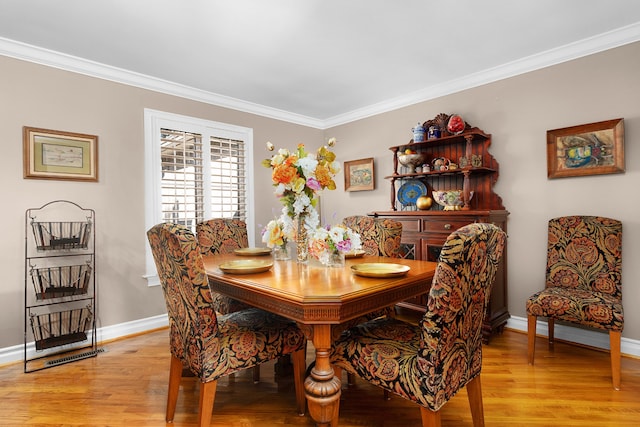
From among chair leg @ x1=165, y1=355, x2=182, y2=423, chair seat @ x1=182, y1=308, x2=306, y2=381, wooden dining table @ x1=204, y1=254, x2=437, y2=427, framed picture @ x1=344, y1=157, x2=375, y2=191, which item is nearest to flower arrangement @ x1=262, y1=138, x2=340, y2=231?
wooden dining table @ x1=204, y1=254, x2=437, y2=427

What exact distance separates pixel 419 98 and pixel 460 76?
0.52m

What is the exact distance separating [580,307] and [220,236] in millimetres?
2664

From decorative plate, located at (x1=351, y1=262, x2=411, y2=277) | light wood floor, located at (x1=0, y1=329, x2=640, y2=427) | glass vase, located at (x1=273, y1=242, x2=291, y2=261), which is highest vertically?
glass vase, located at (x1=273, y1=242, x2=291, y2=261)

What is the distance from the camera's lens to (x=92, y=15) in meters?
2.31

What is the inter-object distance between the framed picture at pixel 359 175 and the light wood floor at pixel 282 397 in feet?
7.83

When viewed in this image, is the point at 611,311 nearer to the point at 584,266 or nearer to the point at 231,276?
the point at 584,266

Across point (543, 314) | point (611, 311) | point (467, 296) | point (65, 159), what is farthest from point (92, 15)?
point (611, 311)

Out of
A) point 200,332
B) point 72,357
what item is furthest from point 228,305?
point 72,357

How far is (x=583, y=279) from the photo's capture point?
2.62m

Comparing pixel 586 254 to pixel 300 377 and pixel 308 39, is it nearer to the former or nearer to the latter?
pixel 300 377

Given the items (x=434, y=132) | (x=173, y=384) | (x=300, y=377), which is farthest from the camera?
(x=434, y=132)

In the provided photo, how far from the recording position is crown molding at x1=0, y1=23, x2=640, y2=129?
2664 millimetres

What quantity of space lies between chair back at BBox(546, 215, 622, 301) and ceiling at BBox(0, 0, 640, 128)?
137 cm

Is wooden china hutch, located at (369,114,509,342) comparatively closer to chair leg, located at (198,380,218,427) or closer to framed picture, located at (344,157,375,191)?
framed picture, located at (344,157,375,191)
